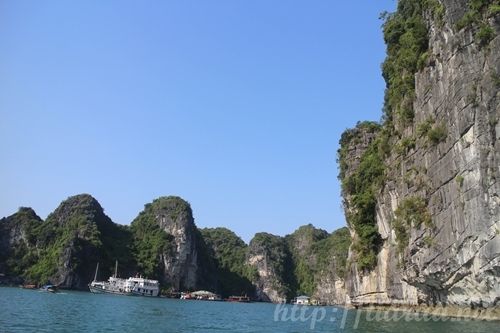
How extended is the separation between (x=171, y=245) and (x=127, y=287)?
23222 millimetres

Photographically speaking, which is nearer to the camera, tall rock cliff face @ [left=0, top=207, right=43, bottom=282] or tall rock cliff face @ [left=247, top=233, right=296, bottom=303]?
tall rock cliff face @ [left=0, top=207, right=43, bottom=282]

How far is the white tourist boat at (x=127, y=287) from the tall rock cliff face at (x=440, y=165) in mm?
51010

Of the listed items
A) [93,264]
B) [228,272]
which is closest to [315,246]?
[228,272]

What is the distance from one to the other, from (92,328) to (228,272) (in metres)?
116

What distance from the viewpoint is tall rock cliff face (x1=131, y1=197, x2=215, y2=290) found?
10775 centimetres

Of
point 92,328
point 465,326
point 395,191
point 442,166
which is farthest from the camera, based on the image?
point 395,191

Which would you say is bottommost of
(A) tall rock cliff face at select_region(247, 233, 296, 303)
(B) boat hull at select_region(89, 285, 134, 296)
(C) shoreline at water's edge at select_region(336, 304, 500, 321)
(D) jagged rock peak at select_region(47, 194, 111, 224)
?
(C) shoreline at water's edge at select_region(336, 304, 500, 321)

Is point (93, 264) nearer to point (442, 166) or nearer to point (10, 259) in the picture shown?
point (10, 259)

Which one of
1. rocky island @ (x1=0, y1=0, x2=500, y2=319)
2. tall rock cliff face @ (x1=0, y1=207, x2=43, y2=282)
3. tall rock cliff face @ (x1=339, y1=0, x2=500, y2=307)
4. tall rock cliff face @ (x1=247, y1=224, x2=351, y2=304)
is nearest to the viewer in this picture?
Result: tall rock cliff face @ (x1=339, y1=0, x2=500, y2=307)

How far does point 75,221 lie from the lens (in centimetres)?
10156

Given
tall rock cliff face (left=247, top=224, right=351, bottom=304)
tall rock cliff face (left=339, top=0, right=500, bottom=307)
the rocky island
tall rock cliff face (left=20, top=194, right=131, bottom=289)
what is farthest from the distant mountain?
tall rock cliff face (left=339, top=0, right=500, bottom=307)

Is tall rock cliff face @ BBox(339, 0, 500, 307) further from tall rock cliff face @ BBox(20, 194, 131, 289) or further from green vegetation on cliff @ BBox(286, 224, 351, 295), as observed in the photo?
green vegetation on cliff @ BBox(286, 224, 351, 295)

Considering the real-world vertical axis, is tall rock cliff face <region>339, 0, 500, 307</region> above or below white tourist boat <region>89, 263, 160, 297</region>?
above

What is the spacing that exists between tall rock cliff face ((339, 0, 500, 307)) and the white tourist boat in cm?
5101
